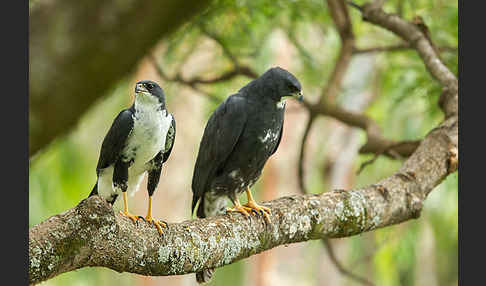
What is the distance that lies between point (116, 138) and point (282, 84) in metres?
1.22

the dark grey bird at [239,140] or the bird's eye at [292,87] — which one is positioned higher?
the bird's eye at [292,87]

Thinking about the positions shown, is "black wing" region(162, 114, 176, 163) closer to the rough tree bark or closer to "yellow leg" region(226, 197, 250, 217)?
the rough tree bark

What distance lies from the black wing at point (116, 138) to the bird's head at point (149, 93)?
0.37ft

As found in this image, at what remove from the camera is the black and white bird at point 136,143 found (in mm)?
2895

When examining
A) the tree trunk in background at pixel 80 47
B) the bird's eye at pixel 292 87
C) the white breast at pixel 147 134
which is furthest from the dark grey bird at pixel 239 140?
the tree trunk in background at pixel 80 47

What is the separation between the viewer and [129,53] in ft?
4.42

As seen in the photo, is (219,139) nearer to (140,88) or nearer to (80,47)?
(140,88)

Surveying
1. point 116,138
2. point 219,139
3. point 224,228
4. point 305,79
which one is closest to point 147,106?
point 116,138

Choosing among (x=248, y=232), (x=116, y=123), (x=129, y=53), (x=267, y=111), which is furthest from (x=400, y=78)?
(x=129, y=53)

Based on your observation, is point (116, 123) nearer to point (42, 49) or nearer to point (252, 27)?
point (42, 49)

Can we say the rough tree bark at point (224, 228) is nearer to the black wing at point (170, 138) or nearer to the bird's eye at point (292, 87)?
the black wing at point (170, 138)

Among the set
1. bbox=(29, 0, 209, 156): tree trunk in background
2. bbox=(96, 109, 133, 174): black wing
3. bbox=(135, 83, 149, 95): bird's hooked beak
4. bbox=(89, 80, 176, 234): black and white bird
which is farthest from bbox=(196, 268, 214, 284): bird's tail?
bbox=(29, 0, 209, 156): tree trunk in background

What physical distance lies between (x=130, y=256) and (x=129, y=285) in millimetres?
18451

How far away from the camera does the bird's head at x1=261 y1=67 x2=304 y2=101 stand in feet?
12.0
